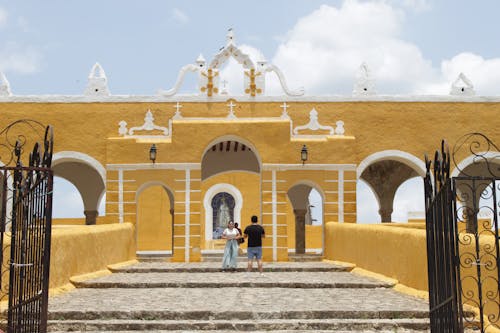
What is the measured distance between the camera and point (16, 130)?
55.5ft

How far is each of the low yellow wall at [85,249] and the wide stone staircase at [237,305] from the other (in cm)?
33

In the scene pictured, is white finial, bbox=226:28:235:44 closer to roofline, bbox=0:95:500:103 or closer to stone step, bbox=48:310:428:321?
roofline, bbox=0:95:500:103

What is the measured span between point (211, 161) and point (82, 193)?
177 inches

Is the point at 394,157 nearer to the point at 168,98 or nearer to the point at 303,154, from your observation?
the point at 303,154

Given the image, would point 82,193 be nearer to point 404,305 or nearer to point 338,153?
point 338,153

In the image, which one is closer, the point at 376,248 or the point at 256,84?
the point at 376,248

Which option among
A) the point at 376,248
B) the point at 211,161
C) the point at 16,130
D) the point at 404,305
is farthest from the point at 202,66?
the point at 404,305

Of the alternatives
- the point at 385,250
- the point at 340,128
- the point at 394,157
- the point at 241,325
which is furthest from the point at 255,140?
the point at 241,325

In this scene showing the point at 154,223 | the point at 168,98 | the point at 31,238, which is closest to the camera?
the point at 31,238

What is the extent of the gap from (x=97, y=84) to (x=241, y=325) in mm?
11737

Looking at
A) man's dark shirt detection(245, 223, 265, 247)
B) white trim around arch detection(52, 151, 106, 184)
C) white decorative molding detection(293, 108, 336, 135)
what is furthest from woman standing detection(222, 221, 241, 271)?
white trim around arch detection(52, 151, 106, 184)

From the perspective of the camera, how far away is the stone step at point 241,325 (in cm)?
692

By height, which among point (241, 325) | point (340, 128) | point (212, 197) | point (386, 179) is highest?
point (340, 128)

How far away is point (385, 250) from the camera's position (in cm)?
1048
